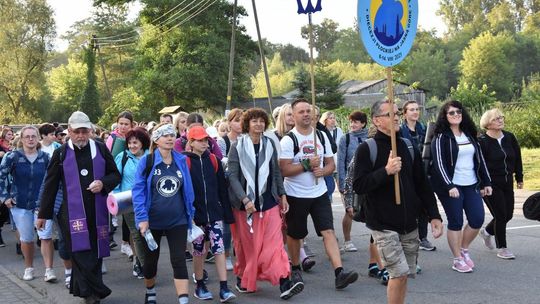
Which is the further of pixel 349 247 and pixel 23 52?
pixel 23 52

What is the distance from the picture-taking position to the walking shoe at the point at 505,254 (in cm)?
848

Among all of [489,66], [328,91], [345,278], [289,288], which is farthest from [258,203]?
[489,66]

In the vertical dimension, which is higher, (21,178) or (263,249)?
(21,178)

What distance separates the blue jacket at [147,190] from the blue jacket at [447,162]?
2.96 m

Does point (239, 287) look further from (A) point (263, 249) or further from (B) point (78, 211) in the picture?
(B) point (78, 211)

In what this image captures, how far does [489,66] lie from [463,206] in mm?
88402

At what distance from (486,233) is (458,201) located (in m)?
1.41

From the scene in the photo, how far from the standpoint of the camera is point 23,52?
6431 centimetres

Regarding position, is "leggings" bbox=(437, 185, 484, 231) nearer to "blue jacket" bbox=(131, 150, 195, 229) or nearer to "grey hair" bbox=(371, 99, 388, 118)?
"grey hair" bbox=(371, 99, 388, 118)

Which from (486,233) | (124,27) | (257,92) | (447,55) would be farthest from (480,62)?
(486,233)

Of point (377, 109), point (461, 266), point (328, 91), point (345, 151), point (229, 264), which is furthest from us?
point (328, 91)

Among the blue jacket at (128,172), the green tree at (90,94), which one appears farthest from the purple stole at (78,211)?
the green tree at (90,94)

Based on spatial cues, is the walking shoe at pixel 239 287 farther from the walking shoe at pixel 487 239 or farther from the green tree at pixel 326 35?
the green tree at pixel 326 35

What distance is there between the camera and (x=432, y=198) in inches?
224
